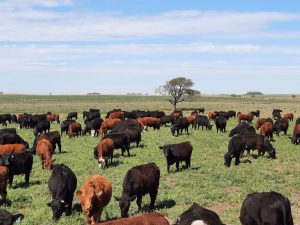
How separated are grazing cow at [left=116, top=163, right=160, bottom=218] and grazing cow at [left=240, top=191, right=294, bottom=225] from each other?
352cm

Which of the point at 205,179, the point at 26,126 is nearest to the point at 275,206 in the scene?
the point at 205,179

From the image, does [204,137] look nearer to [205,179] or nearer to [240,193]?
[205,179]

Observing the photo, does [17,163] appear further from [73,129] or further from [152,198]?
[73,129]

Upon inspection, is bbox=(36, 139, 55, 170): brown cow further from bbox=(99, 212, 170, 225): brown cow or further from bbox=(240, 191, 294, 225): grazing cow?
bbox=(99, 212, 170, 225): brown cow

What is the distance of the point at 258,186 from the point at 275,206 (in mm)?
7114

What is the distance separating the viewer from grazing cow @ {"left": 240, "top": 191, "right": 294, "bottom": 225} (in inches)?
361

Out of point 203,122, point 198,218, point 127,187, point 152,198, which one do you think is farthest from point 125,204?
point 203,122

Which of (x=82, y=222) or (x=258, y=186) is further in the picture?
(x=258, y=186)

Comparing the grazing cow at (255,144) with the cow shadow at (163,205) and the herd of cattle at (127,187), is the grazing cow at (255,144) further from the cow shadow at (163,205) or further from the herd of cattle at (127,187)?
the cow shadow at (163,205)

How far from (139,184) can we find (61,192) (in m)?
2.39

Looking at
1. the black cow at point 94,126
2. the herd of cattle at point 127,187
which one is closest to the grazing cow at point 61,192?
the herd of cattle at point 127,187

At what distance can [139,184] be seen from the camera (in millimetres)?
12594

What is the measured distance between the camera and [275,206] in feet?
30.5

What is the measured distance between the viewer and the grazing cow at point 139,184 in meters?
11.9
